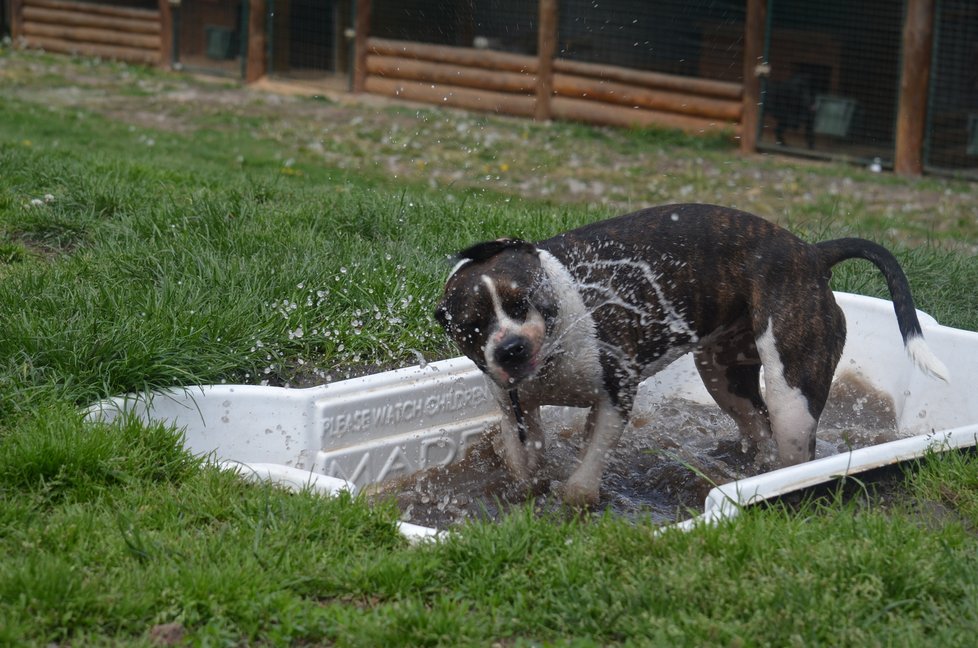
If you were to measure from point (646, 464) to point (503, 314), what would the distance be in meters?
1.44

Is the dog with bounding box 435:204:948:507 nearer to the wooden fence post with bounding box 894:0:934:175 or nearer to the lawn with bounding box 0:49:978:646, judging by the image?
the lawn with bounding box 0:49:978:646

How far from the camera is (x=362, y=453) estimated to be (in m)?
5.17

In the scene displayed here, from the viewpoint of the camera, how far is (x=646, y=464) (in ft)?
18.0

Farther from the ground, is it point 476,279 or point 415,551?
point 476,279

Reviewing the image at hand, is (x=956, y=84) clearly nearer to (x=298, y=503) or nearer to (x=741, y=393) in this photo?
(x=741, y=393)

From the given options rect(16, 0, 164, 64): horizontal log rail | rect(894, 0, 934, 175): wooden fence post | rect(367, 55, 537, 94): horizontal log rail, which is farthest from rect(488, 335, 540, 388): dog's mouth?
rect(16, 0, 164, 64): horizontal log rail

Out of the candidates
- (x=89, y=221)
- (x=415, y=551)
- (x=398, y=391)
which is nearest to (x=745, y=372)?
(x=398, y=391)

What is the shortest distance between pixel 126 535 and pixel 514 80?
13322mm

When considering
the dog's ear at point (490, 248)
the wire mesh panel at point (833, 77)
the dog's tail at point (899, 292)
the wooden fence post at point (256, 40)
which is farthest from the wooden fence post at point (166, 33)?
the dog's tail at point (899, 292)

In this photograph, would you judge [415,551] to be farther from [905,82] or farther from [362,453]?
[905,82]

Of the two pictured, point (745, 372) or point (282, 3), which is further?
point (282, 3)

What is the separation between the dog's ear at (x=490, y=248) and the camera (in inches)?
182

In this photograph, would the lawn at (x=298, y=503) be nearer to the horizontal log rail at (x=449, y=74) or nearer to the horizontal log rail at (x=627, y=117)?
the horizontal log rail at (x=627, y=117)

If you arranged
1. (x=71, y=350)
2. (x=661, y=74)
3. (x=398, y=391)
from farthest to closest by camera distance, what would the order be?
(x=661, y=74) → (x=398, y=391) → (x=71, y=350)
